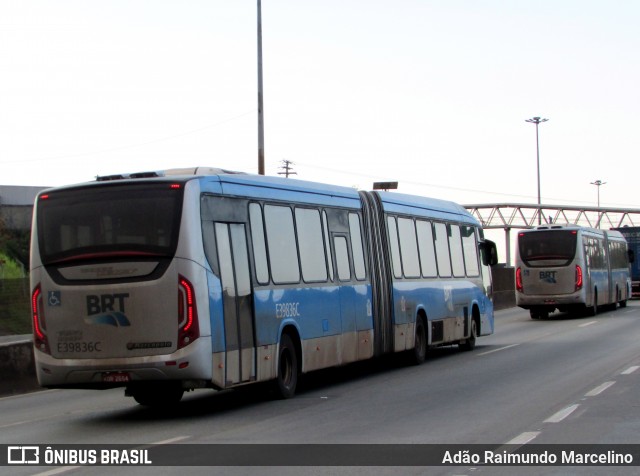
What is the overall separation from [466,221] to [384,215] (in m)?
5.51

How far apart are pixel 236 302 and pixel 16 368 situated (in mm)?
6404

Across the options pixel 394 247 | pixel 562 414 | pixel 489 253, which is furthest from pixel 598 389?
Result: pixel 489 253

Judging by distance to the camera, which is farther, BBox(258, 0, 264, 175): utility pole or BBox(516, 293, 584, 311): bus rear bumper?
BBox(516, 293, 584, 311): bus rear bumper

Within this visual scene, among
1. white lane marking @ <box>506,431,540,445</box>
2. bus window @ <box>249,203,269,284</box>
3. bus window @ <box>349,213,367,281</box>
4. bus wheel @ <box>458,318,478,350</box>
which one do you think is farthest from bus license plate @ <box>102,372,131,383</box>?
bus wheel @ <box>458,318,478,350</box>

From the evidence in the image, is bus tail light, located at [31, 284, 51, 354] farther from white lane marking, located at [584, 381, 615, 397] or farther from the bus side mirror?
the bus side mirror

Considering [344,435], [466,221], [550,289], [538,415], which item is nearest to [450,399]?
[538,415]

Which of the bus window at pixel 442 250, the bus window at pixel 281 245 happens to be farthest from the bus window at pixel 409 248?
the bus window at pixel 281 245

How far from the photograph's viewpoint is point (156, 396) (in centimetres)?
1552

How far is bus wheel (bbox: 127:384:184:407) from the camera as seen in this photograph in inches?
597

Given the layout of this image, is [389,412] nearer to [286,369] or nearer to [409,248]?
[286,369]

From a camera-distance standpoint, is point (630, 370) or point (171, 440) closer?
point (171, 440)

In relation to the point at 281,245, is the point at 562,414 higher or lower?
lower

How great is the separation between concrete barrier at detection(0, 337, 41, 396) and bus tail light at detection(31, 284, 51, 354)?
5.00 meters

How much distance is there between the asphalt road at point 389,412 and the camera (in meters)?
11.2
